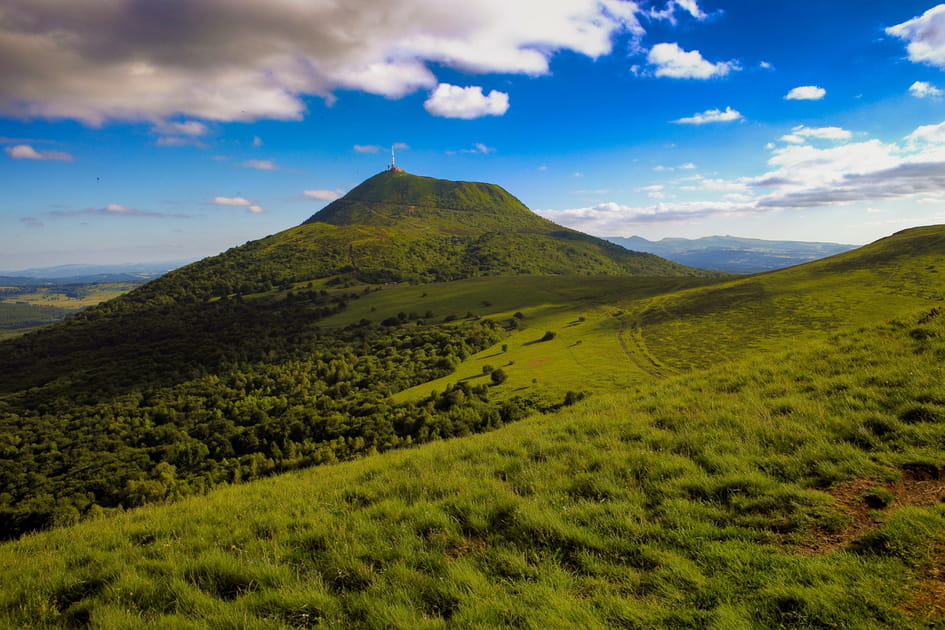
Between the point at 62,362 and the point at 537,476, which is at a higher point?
the point at 537,476

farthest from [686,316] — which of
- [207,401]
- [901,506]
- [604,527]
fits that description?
[207,401]

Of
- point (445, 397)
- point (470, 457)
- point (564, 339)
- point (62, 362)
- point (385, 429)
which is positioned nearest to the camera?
point (470, 457)

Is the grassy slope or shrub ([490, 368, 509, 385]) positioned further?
shrub ([490, 368, 509, 385])

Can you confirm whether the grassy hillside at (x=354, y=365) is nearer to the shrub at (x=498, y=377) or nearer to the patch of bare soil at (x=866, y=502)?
the shrub at (x=498, y=377)

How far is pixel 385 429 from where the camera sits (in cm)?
5678

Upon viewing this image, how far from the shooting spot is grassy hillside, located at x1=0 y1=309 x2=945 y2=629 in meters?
4.19

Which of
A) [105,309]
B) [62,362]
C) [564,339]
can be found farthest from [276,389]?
[105,309]

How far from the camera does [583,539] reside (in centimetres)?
546

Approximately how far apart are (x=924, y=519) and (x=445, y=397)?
63.4 metres

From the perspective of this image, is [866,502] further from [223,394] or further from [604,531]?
[223,394]

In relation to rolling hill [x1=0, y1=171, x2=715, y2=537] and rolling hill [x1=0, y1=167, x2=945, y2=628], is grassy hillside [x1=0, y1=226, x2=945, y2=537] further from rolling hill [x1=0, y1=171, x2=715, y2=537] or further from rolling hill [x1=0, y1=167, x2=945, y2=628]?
rolling hill [x1=0, y1=167, x2=945, y2=628]

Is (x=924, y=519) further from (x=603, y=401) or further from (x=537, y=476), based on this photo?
(x=603, y=401)

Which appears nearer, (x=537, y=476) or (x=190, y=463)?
(x=537, y=476)

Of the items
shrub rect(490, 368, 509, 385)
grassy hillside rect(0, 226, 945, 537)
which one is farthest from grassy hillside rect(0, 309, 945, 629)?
shrub rect(490, 368, 509, 385)
